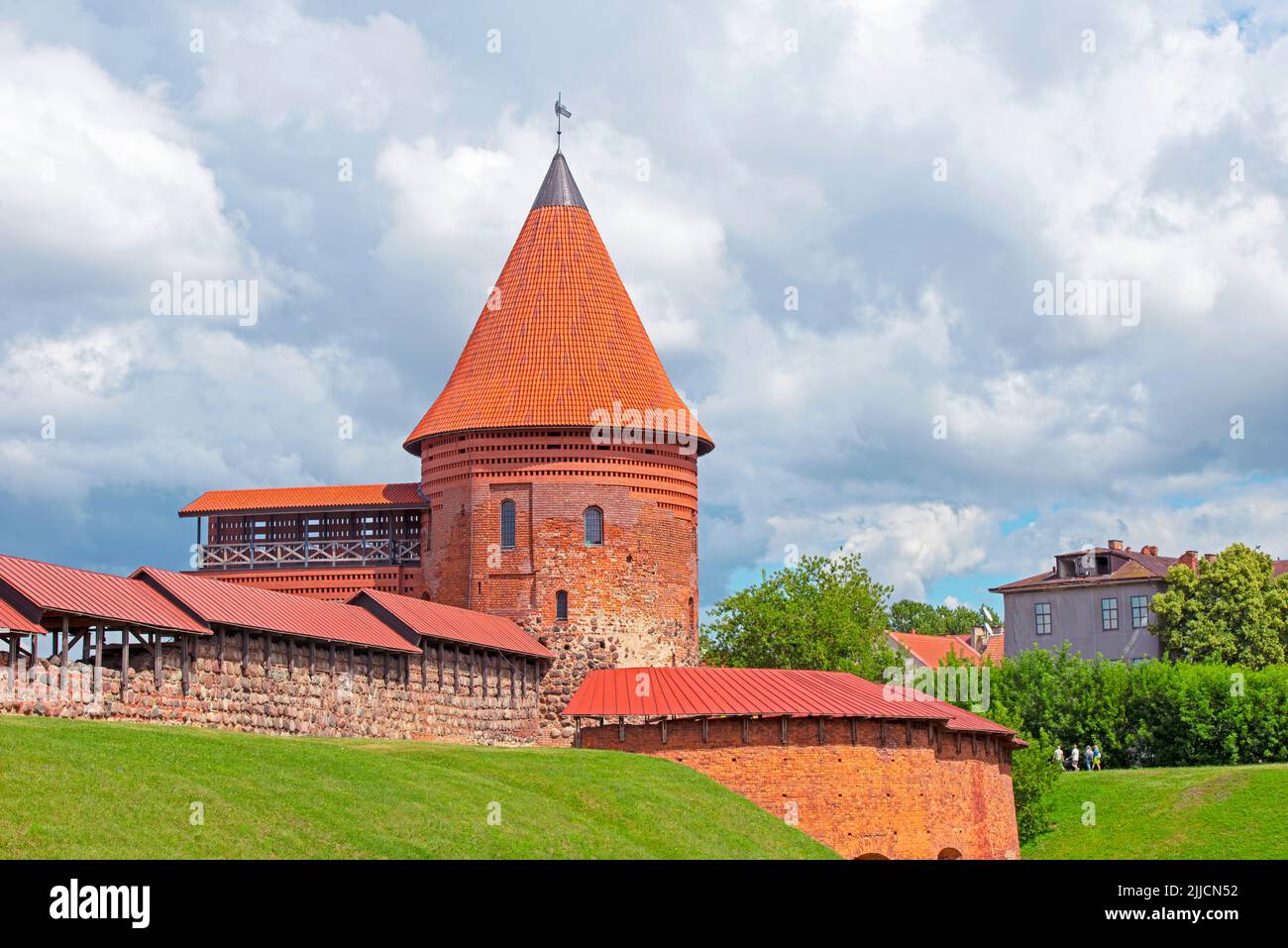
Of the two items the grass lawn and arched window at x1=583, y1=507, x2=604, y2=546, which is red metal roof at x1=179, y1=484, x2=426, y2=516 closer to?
arched window at x1=583, y1=507, x2=604, y2=546

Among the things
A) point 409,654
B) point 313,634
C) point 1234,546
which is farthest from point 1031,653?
point 313,634

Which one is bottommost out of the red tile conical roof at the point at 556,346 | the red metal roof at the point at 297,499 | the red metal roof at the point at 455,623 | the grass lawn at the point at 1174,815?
the grass lawn at the point at 1174,815

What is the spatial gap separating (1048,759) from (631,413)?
52.7ft

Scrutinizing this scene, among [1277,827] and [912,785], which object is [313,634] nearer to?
[912,785]

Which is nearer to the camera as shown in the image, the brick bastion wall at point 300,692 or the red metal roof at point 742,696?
the brick bastion wall at point 300,692

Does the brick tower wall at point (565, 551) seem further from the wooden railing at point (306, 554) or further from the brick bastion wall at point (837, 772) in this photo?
→ the brick bastion wall at point (837, 772)

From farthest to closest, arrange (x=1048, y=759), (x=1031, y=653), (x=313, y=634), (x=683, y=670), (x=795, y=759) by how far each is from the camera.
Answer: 1. (x=1031, y=653)
2. (x=1048, y=759)
3. (x=683, y=670)
4. (x=795, y=759)
5. (x=313, y=634)

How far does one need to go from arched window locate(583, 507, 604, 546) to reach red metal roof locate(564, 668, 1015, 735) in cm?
577

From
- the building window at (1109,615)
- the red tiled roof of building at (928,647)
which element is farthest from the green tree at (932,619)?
the building window at (1109,615)

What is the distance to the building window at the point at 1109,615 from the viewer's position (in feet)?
224

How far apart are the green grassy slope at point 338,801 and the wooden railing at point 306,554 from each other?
14.9 m

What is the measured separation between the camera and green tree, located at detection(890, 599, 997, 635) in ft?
369

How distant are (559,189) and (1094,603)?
98.1 ft

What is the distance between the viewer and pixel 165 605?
31656 millimetres
